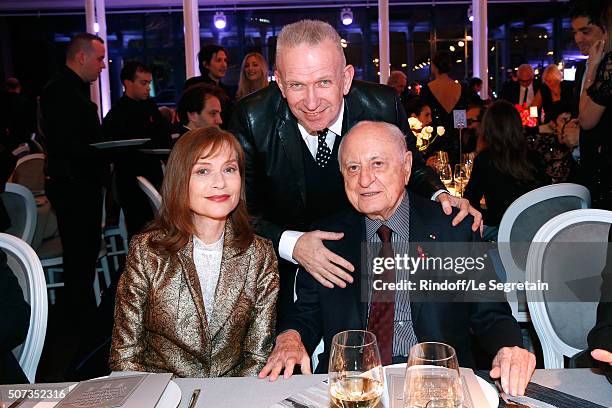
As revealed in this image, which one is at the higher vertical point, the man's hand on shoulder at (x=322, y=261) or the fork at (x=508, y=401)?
the man's hand on shoulder at (x=322, y=261)

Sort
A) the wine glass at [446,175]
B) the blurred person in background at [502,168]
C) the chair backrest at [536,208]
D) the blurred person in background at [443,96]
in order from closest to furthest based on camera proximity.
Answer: the chair backrest at [536,208], the blurred person in background at [502,168], the wine glass at [446,175], the blurred person in background at [443,96]

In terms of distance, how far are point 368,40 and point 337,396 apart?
476 inches

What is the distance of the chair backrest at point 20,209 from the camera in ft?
12.6

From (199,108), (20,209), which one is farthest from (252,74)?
(20,209)

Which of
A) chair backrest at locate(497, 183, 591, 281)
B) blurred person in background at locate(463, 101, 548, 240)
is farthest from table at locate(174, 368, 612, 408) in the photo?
blurred person in background at locate(463, 101, 548, 240)

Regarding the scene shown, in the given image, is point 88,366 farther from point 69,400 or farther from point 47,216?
point 69,400

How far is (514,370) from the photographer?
4.75ft

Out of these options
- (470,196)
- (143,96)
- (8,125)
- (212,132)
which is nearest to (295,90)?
(212,132)

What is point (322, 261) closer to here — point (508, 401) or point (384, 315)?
point (384, 315)

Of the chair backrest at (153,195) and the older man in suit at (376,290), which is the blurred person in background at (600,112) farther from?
the chair backrest at (153,195)

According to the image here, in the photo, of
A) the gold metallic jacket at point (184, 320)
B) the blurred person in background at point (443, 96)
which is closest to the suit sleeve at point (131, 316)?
the gold metallic jacket at point (184, 320)

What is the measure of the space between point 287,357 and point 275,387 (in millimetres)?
214

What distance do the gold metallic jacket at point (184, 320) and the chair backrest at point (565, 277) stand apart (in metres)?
0.90

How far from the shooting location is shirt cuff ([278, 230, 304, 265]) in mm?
2285
